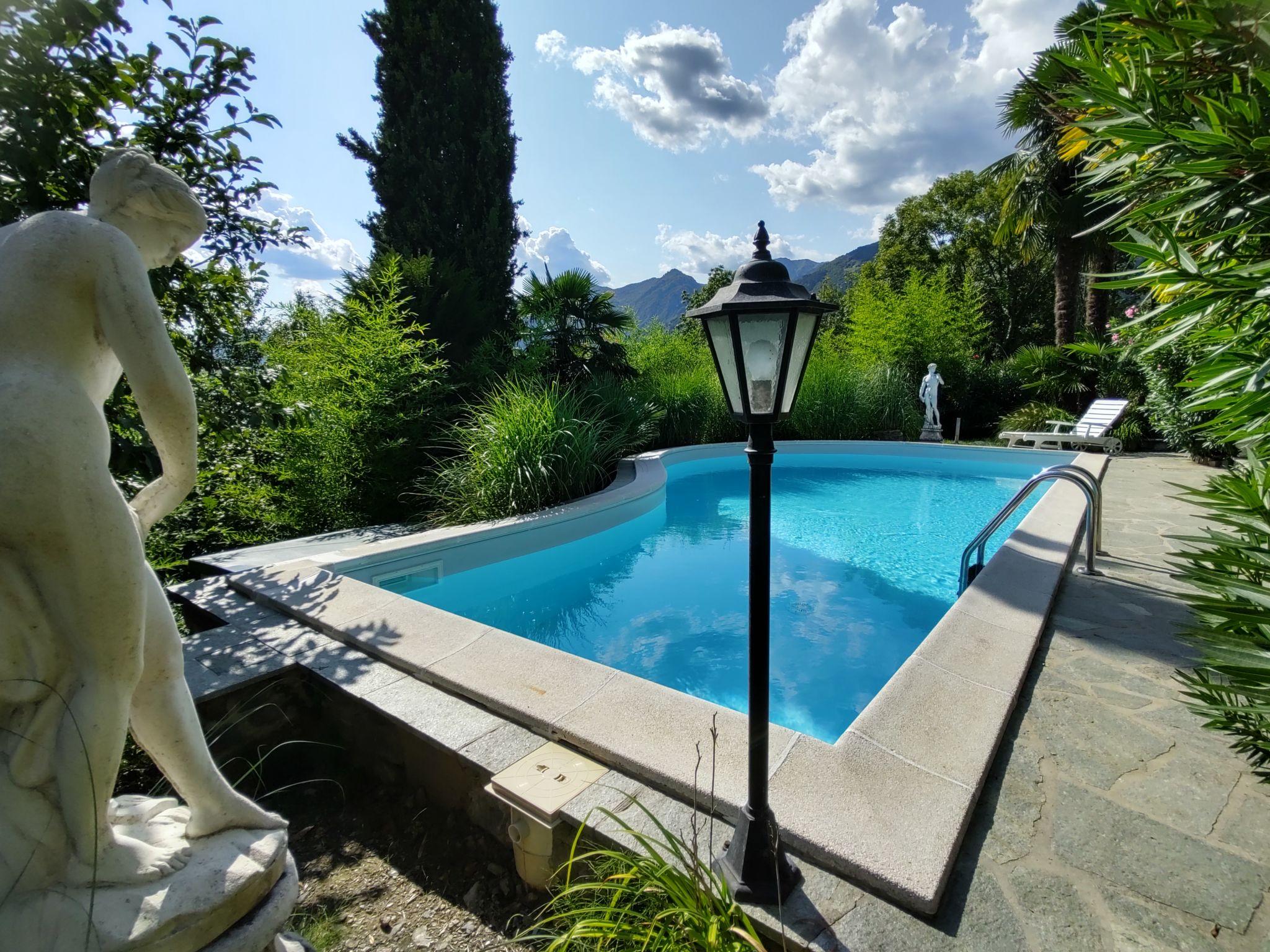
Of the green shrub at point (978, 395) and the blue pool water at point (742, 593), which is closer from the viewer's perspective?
the blue pool water at point (742, 593)

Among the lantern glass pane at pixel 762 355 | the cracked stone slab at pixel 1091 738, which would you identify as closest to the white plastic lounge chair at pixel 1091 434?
the cracked stone slab at pixel 1091 738

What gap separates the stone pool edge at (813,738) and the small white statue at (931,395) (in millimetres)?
8663

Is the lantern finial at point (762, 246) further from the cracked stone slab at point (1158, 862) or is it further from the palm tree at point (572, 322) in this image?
the palm tree at point (572, 322)

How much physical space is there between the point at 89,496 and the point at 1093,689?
3.33 metres

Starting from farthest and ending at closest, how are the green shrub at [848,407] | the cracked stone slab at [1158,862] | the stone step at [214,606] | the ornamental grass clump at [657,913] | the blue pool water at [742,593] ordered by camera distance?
the green shrub at [848,407], the blue pool water at [742,593], the stone step at [214,606], the cracked stone slab at [1158,862], the ornamental grass clump at [657,913]

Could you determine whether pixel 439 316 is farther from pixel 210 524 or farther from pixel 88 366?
pixel 88 366

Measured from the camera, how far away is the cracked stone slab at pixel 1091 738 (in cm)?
193

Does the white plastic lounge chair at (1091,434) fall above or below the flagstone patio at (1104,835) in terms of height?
above

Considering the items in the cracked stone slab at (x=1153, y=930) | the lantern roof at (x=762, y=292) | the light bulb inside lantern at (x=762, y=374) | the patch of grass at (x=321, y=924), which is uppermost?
the lantern roof at (x=762, y=292)

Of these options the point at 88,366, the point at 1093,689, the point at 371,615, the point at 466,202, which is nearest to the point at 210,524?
the point at 371,615

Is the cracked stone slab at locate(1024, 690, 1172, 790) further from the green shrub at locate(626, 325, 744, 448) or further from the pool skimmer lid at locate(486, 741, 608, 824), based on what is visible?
the green shrub at locate(626, 325, 744, 448)

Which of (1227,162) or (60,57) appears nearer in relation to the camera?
(1227,162)

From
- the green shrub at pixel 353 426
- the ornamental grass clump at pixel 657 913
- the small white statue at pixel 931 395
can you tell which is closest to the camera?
the ornamental grass clump at pixel 657 913

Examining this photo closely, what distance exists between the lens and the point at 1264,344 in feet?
4.97
